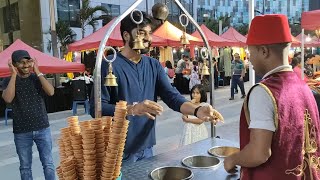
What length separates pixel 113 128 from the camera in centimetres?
144

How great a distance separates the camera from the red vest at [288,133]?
54.6 inches

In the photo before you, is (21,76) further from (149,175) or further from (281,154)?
(281,154)

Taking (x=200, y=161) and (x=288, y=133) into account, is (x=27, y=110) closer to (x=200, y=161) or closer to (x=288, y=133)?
(x=200, y=161)

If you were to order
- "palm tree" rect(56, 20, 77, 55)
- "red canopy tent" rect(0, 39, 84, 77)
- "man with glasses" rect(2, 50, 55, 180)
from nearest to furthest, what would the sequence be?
1. "man with glasses" rect(2, 50, 55, 180)
2. "red canopy tent" rect(0, 39, 84, 77)
3. "palm tree" rect(56, 20, 77, 55)

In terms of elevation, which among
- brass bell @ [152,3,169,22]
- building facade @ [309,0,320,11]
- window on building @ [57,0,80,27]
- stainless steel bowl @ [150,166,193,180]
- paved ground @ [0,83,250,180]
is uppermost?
window on building @ [57,0,80,27]

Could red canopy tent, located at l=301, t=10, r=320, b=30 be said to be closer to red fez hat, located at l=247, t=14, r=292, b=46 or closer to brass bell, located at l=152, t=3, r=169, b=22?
brass bell, located at l=152, t=3, r=169, b=22

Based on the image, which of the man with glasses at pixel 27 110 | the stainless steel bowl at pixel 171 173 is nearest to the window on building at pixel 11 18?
the man with glasses at pixel 27 110

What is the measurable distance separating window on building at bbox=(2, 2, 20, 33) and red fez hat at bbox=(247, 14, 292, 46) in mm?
25770

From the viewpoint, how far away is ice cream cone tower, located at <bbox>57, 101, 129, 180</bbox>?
1420 mm

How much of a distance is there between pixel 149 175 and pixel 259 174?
64 centimetres

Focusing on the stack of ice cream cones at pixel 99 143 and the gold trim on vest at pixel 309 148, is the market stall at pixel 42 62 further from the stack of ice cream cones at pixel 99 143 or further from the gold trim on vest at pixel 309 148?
the gold trim on vest at pixel 309 148

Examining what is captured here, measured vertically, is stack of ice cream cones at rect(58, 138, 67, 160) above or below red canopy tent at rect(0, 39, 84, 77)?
below

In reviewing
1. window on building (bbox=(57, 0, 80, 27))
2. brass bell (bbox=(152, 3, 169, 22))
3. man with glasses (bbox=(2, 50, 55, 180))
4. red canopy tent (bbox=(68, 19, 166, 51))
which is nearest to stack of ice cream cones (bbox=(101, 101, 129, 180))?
brass bell (bbox=(152, 3, 169, 22))

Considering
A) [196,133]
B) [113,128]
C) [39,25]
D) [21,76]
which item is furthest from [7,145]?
[39,25]
